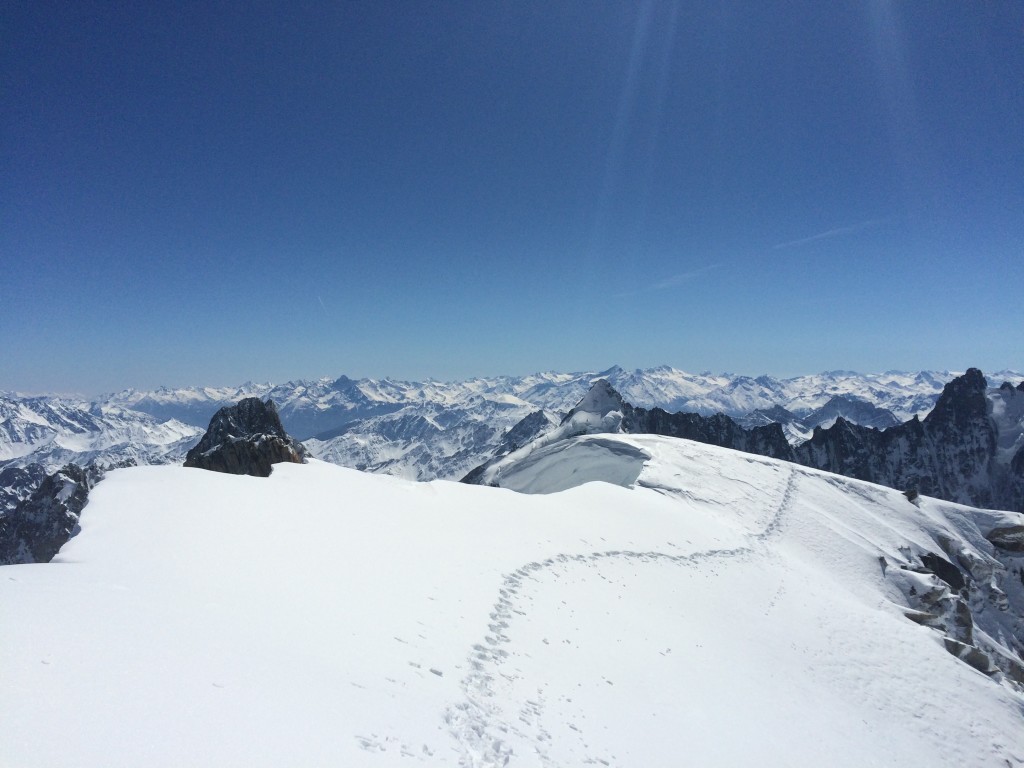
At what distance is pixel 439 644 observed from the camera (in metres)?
13.2

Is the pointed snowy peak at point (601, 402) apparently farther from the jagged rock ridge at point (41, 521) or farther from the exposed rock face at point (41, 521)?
the exposed rock face at point (41, 521)

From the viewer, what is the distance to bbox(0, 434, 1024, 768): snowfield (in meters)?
7.75

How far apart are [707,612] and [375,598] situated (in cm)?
1715

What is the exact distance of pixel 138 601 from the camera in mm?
10453

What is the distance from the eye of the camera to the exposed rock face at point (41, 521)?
432ft

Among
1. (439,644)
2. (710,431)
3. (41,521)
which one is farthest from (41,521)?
(710,431)

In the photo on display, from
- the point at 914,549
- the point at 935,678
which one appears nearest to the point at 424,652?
the point at 935,678

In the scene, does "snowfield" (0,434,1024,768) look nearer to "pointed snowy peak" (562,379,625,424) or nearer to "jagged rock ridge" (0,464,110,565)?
"pointed snowy peak" (562,379,625,424)

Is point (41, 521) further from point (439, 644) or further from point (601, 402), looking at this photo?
point (439, 644)

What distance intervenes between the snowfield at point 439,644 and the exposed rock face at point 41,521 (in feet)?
521

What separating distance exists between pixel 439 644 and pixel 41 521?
18451 centimetres

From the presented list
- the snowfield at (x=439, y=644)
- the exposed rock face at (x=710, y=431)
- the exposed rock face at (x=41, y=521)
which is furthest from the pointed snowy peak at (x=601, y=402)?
the exposed rock face at (x=41, y=521)

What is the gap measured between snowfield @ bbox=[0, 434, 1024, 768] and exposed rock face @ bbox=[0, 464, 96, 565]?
158842mm

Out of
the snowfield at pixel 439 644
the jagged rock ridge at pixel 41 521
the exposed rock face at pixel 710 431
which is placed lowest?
the jagged rock ridge at pixel 41 521
